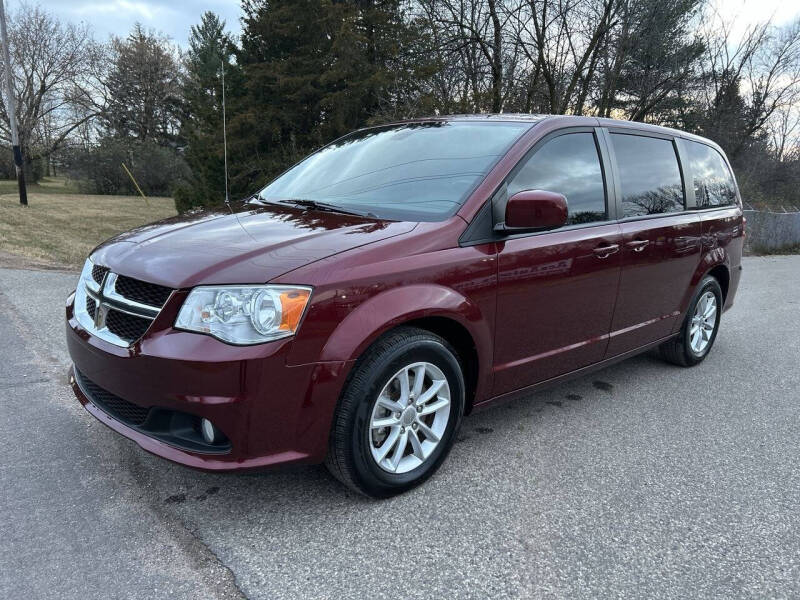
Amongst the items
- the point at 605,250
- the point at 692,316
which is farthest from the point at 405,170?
the point at 692,316

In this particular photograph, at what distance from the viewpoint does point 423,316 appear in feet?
8.63

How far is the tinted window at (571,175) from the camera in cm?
319

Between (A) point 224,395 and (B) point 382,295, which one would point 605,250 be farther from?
(A) point 224,395

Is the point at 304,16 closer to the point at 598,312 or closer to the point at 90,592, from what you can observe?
the point at 598,312

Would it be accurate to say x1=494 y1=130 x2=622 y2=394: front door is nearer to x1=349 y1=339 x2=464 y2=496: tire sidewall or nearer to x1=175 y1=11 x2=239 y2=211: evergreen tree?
x1=349 y1=339 x2=464 y2=496: tire sidewall

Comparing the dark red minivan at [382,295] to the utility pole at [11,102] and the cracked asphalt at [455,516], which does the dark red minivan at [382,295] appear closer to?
the cracked asphalt at [455,516]

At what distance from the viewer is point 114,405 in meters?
2.62

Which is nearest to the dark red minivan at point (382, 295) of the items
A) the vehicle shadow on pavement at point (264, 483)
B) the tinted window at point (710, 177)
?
the vehicle shadow on pavement at point (264, 483)

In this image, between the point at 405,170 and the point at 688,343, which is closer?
the point at 405,170

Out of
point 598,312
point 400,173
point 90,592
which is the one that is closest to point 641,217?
point 598,312

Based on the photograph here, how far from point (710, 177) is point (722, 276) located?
837mm

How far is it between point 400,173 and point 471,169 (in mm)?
420

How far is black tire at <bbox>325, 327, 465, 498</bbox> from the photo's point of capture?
246cm

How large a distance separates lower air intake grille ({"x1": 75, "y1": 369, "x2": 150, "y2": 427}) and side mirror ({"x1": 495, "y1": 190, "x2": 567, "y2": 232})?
1832mm
